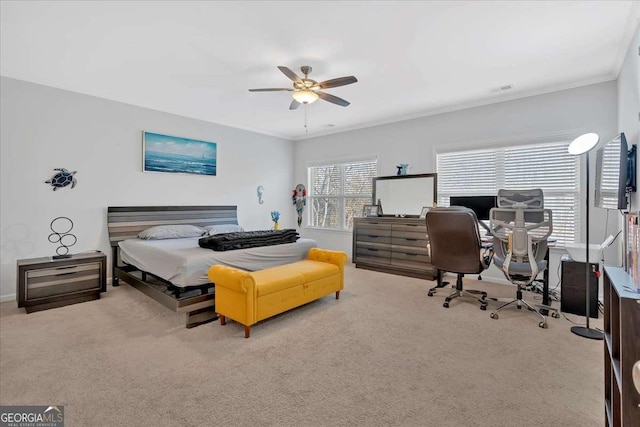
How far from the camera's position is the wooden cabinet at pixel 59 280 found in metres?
3.22

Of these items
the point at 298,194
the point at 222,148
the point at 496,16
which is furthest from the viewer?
the point at 298,194

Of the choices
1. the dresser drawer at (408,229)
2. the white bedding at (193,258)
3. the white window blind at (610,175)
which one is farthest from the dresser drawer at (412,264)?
the white window blind at (610,175)

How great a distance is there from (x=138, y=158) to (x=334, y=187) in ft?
11.9

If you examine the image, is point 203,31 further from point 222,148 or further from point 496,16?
point 222,148

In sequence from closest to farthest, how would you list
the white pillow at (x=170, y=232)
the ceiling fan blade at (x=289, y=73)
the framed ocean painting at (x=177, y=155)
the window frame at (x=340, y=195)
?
the ceiling fan blade at (x=289, y=73) < the white pillow at (x=170, y=232) < the framed ocean painting at (x=177, y=155) < the window frame at (x=340, y=195)

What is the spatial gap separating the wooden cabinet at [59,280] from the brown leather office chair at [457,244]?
403cm

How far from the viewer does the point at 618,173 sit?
99.6 inches

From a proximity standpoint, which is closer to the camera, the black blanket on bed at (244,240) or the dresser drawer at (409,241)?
the black blanket on bed at (244,240)

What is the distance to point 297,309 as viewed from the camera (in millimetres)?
3307

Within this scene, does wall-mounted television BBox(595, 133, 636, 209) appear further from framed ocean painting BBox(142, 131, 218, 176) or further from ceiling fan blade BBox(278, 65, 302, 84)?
framed ocean painting BBox(142, 131, 218, 176)

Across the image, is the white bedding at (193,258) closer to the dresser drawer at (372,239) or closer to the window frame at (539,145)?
the dresser drawer at (372,239)

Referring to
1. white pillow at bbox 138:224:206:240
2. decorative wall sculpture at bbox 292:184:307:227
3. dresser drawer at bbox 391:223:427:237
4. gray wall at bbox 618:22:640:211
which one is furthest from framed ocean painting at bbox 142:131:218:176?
gray wall at bbox 618:22:640:211

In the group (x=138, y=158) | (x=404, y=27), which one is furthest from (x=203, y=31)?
(x=138, y=158)

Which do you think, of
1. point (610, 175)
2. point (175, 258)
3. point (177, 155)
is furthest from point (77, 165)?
point (610, 175)
